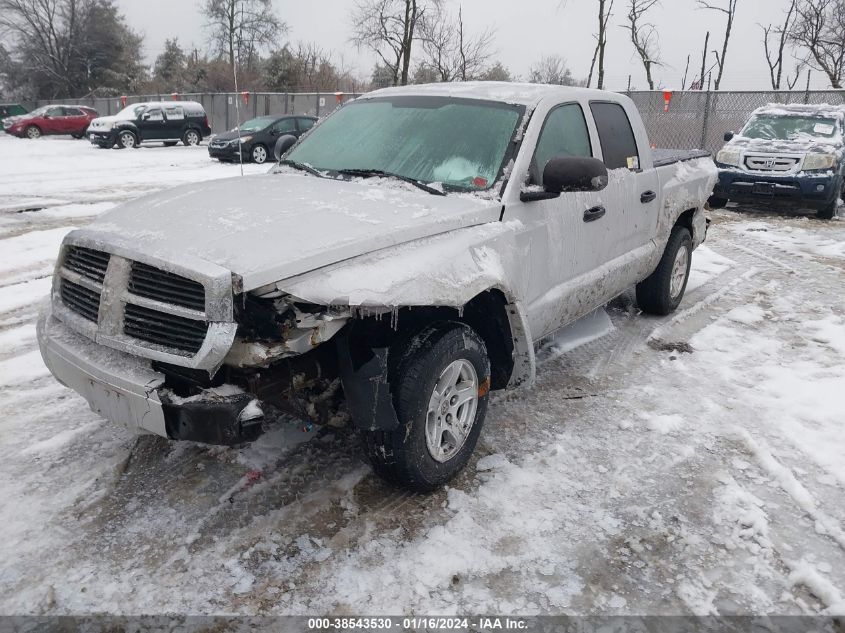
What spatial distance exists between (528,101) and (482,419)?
1.89 metres

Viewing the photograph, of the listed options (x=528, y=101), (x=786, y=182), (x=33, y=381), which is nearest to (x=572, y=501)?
(x=528, y=101)

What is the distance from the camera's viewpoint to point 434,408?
9.69 ft

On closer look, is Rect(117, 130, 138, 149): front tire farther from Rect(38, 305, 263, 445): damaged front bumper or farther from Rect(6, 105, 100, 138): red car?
Rect(38, 305, 263, 445): damaged front bumper

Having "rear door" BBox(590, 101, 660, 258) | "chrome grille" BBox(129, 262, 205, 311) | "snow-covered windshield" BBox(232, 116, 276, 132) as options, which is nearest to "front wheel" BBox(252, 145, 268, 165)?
"snow-covered windshield" BBox(232, 116, 276, 132)

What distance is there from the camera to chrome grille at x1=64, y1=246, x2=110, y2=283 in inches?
106

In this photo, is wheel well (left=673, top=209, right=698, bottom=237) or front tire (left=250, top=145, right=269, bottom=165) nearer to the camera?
wheel well (left=673, top=209, right=698, bottom=237)

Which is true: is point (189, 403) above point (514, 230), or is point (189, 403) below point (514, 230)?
below

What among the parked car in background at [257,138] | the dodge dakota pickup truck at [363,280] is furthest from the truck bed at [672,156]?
the parked car in background at [257,138]

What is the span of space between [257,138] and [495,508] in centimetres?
1744

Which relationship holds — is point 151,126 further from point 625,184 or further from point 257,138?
point 625,184

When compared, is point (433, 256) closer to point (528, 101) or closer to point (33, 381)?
point (528, 101)

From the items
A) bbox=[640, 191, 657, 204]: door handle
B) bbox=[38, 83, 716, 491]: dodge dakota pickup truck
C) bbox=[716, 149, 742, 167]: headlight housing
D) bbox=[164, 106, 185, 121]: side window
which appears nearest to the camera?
bbox=[38, 83, 716, 491]: dodge dakota pickup truck

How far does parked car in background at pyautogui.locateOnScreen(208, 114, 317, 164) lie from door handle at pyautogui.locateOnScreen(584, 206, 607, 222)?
1517 cm

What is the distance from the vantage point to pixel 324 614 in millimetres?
2391
